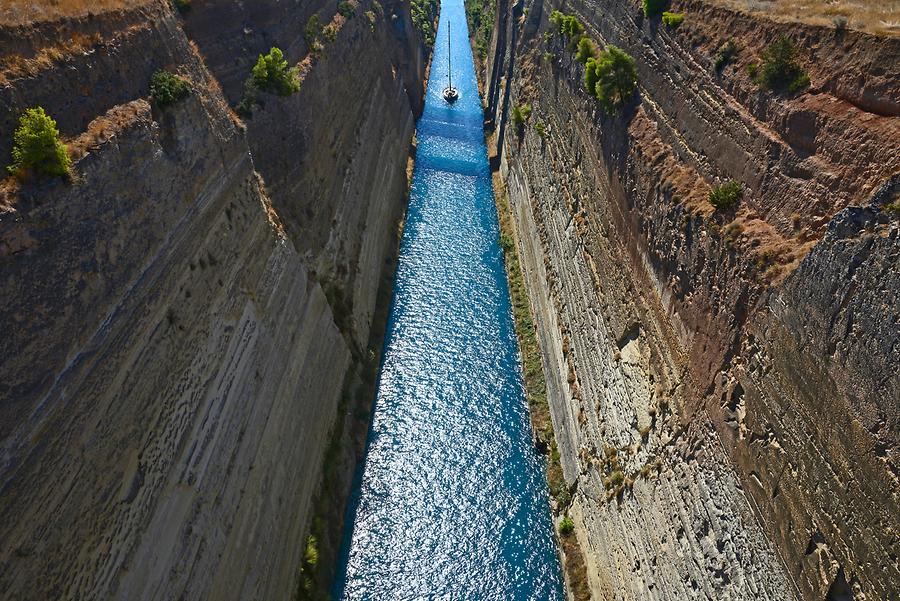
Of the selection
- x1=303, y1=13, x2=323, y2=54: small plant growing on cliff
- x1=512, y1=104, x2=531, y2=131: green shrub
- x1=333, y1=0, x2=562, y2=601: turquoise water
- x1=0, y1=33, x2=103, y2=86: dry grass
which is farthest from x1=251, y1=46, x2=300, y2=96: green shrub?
x1=512, y1=104, x2=531, y2=131: green shrub

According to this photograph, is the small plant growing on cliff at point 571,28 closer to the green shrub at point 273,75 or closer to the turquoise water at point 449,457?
the turquoise water at point 449,457

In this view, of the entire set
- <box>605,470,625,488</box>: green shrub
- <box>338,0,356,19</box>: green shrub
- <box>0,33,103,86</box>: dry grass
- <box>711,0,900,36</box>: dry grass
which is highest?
<box>711,0,900,36</box>: dry grass

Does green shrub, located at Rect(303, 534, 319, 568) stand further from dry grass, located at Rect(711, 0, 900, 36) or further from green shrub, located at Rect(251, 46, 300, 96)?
dry grass, located at Rect(711, 0, 900, 36)

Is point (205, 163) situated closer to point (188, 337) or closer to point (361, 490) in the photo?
point (188, 337)

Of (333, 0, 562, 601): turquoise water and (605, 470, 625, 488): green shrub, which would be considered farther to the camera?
(333, 0, 562, 601): turquoise water

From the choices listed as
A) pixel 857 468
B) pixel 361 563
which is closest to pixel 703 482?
pixel 857 468

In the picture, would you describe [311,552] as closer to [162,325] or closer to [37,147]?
[162,325]
